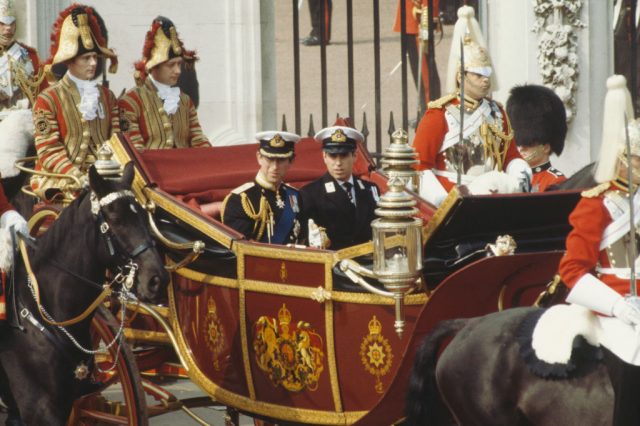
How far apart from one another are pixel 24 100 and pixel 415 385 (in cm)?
429

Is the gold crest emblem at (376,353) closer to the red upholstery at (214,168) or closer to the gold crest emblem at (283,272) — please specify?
the gold crest emblem at (283,272)

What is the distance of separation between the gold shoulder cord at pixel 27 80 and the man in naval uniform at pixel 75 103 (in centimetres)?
127

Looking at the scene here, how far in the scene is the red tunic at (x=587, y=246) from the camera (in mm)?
5109

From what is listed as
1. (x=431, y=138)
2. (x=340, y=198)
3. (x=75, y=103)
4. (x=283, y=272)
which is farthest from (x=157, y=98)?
(x=283, y=272)

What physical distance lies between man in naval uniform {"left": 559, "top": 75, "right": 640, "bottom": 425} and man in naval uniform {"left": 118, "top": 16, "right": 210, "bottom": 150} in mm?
3361

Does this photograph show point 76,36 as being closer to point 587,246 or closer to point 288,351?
point 288,351

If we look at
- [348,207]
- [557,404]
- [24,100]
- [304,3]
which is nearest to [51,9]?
[24,100]

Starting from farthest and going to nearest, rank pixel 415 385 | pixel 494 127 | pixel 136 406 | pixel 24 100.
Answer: pixel 24 100 → pixel 494 127 → pixel 136 406 → pixel 415 385

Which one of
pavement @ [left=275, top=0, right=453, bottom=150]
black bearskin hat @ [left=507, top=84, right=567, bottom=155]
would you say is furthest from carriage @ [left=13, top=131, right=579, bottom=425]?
pavement @ [left=275, top=0, right=453, bottom=150]

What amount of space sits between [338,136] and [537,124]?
2124 mm

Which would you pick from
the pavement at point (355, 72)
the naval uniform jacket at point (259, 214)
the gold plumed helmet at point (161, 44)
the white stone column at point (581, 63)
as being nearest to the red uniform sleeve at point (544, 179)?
the naval uniform jacket at point (259, 214)

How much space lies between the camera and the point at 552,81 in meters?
10.5

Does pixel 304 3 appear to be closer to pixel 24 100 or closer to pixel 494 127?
pixel 24 100

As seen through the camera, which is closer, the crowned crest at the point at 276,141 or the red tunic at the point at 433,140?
the crowned crest at the point at 276,141
